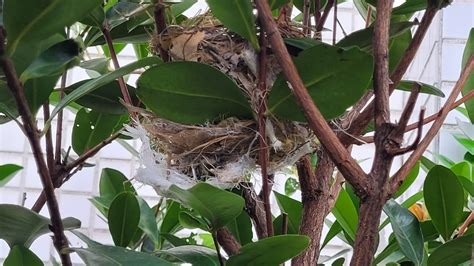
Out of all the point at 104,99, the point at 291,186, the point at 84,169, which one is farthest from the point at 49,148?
the point at 84,169

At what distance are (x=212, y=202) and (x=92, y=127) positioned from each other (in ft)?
1.13

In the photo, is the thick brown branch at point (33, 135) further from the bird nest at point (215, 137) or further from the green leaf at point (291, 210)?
the green leaf at point (291, 210)

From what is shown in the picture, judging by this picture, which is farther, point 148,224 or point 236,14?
point 148,224

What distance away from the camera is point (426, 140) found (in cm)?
50

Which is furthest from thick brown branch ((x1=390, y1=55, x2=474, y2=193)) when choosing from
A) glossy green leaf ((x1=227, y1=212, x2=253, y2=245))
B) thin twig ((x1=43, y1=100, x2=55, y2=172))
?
thin twig ((x1=43, y1=100, x2=55, y2=172))

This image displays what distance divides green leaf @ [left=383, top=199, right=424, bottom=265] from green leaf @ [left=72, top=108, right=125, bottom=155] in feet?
1.12

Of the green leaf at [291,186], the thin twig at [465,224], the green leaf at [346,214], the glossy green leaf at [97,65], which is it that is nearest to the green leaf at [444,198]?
the thin twig at [465,224]

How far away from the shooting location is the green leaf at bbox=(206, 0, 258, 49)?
19.7 inches

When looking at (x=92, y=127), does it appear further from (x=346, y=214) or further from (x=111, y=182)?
(x=346, y=214)

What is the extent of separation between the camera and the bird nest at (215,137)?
1.85ft

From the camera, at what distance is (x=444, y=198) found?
658 millimetres

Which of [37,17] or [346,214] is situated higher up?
[37,17]

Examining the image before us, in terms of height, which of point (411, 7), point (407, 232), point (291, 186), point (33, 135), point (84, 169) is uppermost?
point (411, 7)

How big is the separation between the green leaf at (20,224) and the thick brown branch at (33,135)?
0.06 ft
